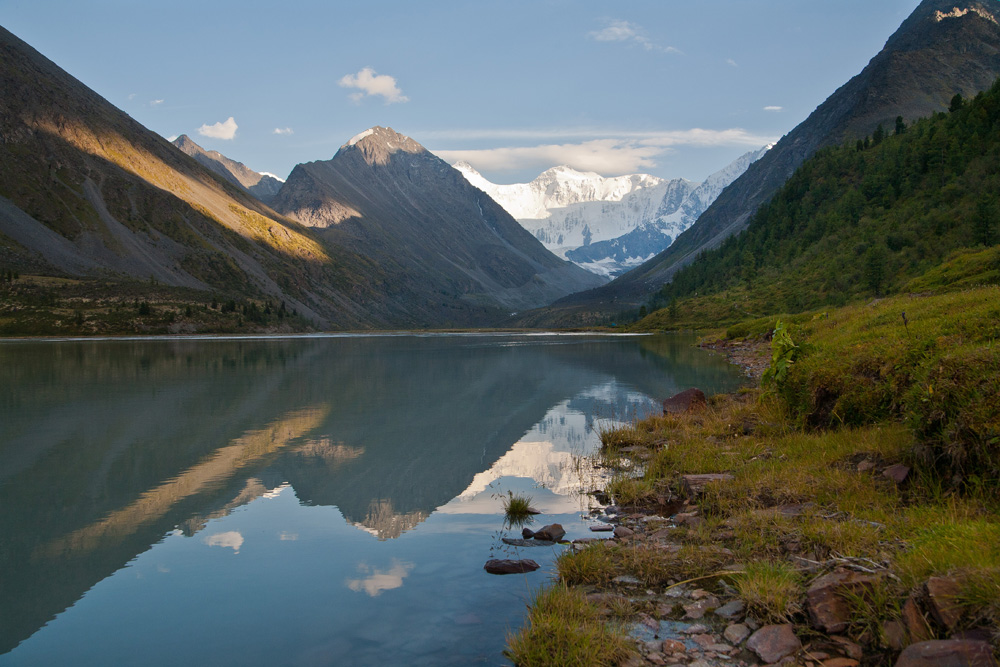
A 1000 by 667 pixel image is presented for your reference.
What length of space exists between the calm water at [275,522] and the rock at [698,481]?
2.55 m

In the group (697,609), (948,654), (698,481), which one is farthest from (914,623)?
(698,481)

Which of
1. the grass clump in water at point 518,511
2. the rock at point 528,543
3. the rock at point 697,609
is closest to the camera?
the rock at point 697,609

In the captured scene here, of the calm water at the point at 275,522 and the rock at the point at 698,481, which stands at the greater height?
the rock at the point at 698,481

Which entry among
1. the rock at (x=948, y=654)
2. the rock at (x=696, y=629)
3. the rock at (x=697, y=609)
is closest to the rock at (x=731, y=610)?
the rock at (x=697, y=609)

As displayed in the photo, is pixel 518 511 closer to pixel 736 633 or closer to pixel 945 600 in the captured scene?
pixel 736 633

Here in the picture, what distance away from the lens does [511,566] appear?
11945mm

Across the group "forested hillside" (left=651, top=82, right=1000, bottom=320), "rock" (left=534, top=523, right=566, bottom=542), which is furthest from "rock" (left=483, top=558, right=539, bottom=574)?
"forested hillside" (left=651, top=82, right=1000, bottom=320)

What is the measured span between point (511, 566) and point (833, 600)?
573 cm

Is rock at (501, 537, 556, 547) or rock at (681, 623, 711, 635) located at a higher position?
rock at (681, 623, 711, 635)

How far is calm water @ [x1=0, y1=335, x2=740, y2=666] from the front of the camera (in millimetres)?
9898

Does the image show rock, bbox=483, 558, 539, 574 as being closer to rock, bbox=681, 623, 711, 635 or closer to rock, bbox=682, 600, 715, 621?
rock, bbox=682, 600, 715, 621

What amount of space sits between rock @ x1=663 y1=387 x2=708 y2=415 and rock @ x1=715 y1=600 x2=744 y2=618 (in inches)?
701

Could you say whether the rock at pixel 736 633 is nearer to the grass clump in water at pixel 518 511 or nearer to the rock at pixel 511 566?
the rock at pixel 511 566

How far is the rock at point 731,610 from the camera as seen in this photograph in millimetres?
8789
